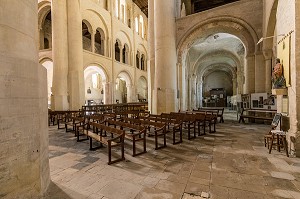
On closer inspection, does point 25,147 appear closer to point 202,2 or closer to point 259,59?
point 259,59

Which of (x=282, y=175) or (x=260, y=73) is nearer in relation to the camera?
(x=282, y=175)

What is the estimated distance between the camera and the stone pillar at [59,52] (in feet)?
43.5

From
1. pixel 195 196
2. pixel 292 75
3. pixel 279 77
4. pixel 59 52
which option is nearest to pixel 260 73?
pixel 279 77

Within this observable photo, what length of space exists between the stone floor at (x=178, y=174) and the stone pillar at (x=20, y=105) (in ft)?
2.04

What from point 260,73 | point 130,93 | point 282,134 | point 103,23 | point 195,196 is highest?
point 103,23

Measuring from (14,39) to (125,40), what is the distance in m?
21.0

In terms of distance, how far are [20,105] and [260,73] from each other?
11.5 m

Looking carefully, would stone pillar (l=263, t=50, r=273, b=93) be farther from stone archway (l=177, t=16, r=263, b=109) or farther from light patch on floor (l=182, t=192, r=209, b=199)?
light patch on floor (l=182, t=192, r=209, b=199)

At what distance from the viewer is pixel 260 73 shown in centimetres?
A: 1007

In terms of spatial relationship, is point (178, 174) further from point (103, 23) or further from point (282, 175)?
point (103, 23)

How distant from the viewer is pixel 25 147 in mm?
2531

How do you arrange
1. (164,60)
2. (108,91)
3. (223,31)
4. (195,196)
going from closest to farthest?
(195,196)
(164,60)
(223,31)
(108,91)

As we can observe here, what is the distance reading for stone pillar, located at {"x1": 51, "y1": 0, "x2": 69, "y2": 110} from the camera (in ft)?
43.5

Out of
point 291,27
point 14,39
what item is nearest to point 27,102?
point 14,39
